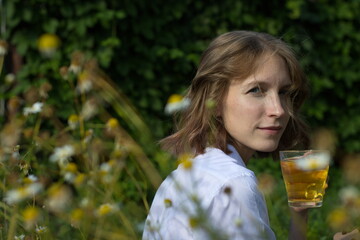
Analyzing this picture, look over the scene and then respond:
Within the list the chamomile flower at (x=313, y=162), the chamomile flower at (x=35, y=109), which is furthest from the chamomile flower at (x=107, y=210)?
the chamomile flower at (x=35, y=109)

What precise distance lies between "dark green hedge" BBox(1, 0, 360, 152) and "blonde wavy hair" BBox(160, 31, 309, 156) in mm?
1522

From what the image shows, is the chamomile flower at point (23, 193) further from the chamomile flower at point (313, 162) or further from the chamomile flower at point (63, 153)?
the chamomile flower at point (313, 162)

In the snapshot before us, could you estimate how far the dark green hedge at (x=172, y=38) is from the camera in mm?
4625

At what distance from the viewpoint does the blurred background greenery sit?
14.9ft

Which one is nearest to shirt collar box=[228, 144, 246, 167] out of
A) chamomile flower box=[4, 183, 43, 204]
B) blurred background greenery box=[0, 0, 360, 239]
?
chamomile flower box=[4, 183, 43, 204]

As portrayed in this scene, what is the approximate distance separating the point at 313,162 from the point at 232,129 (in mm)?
623

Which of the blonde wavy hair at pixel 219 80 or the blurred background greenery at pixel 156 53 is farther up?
the blonde wavy hair at pixel 219 80

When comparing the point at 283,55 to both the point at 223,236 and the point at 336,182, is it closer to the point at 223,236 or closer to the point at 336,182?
the point at 223,236

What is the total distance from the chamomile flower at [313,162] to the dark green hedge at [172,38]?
2235mm

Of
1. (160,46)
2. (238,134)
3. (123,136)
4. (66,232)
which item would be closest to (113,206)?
(123,136)

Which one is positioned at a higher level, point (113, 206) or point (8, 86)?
point (113, 206)

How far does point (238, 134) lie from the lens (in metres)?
2.49

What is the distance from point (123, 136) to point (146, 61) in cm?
289

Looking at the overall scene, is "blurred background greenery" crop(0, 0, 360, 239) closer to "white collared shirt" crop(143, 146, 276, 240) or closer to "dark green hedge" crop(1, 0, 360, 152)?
"dark green hedge" crop(1, 0, 360, 152)
